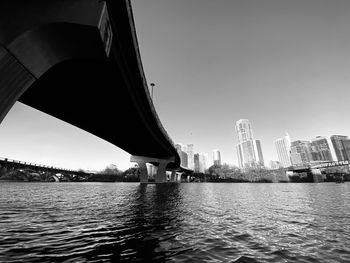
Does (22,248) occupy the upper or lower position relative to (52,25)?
lower

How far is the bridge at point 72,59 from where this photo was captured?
7.07 m

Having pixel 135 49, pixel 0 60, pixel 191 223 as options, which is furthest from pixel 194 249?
pixel 135 49

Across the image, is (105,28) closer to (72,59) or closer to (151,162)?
(72,59)

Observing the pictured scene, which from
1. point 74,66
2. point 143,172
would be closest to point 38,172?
point 143,172

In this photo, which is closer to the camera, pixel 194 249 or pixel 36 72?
pixel 194 249

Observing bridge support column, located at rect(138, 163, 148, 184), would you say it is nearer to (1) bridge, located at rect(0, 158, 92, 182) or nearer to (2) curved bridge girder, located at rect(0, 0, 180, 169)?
(2) curved bridge girder, located at rect(0, 0, 180, 169)

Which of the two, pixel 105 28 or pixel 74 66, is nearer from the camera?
pixel 105 28

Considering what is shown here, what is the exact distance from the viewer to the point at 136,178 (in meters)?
158

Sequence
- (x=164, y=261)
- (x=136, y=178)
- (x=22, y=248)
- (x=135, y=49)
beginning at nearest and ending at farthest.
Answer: (x=164, y=261) → (x=22, y=248) → (x=135, y=49) → (x=136, y=178)

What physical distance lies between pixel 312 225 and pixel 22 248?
663 inches

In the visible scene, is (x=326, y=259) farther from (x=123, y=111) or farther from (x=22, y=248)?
(x=123, y=111)

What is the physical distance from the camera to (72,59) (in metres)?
12.8

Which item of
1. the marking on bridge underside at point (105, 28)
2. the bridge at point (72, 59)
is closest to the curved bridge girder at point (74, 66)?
the bridge at point (72, 59)

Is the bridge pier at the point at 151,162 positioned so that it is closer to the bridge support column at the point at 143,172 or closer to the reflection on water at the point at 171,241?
the bridge support column at the point at 143,172
